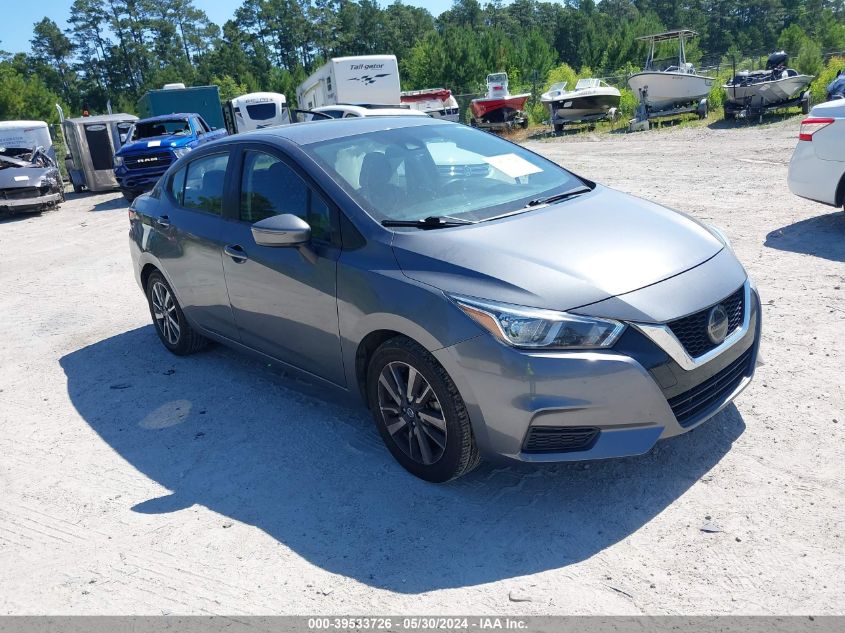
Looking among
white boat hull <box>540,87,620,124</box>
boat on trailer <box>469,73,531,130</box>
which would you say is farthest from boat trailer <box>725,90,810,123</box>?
boat on trailer <box>469,73,531,130</box>

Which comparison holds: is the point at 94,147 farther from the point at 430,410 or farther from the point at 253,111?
the point at 430,410

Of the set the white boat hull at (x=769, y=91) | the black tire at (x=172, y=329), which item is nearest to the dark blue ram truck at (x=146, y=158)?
the black tire at (x=172, y=329)

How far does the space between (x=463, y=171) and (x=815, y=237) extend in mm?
4683

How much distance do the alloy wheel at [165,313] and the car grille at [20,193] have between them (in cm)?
1329

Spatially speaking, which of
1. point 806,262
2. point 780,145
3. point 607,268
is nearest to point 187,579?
point 607,268


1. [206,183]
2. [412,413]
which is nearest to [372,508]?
[412,413]

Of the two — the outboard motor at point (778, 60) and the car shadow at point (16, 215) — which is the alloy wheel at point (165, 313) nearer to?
the car shadow at point (16, 215)

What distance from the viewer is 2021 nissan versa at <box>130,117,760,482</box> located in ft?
10.4

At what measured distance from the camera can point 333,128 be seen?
471 centimetres

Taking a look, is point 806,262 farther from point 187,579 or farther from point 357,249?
point 187,579

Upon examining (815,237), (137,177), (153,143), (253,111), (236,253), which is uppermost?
(253,111)

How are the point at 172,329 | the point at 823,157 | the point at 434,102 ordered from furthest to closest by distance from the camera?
1. the point at 434,102
2. the point at 823,157
3. the point at 172,329

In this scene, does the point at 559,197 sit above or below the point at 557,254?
above
